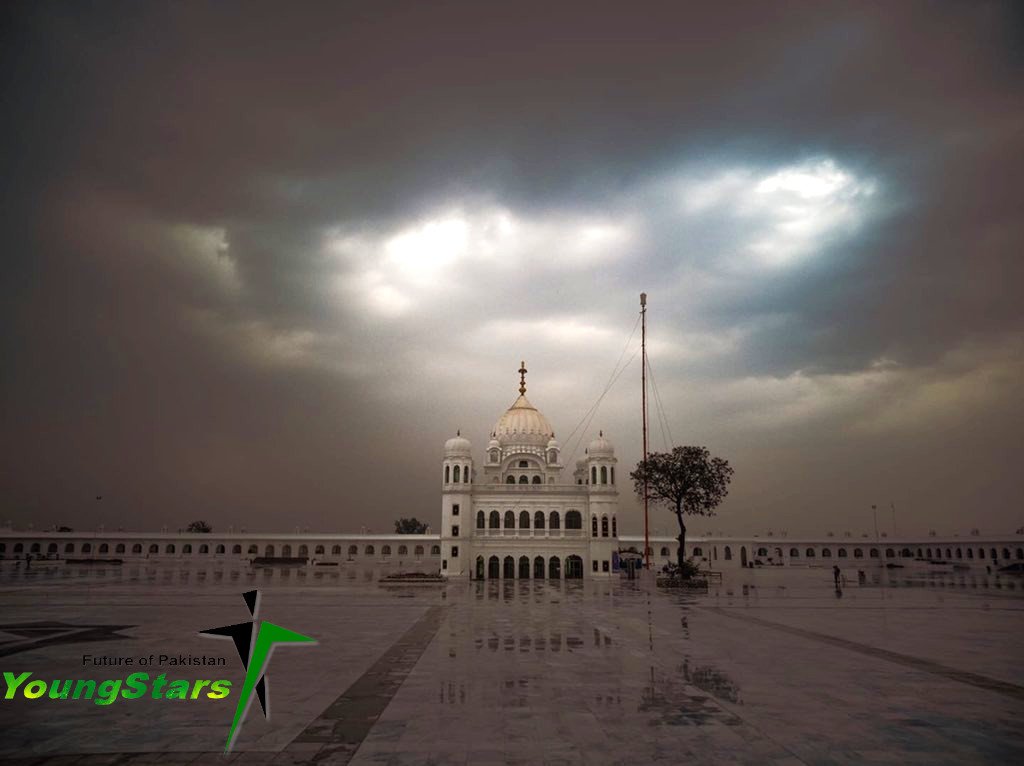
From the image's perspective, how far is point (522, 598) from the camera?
39.2 m

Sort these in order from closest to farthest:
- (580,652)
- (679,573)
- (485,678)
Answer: (485,678) → (580,652) → (679,573)

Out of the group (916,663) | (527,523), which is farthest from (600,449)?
(916,663)

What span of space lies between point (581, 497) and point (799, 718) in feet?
170

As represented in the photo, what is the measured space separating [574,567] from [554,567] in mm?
1887

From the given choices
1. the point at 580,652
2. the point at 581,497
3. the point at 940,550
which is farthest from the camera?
the point at 940,550

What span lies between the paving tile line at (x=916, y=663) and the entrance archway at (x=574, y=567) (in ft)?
120

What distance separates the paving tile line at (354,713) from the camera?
10.5m

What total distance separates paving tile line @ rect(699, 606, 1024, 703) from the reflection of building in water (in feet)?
120

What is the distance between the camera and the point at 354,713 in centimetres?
1272

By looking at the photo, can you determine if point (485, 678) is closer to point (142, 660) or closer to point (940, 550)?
point (142, 660)

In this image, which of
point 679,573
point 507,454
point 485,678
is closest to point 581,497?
point 507,454

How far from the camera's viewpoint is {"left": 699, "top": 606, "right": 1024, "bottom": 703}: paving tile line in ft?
49.3

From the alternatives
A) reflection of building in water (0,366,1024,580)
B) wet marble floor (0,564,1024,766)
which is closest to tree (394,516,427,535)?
reflection of building in water (0,366,1024,580)

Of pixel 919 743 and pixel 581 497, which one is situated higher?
pixel 581 497
